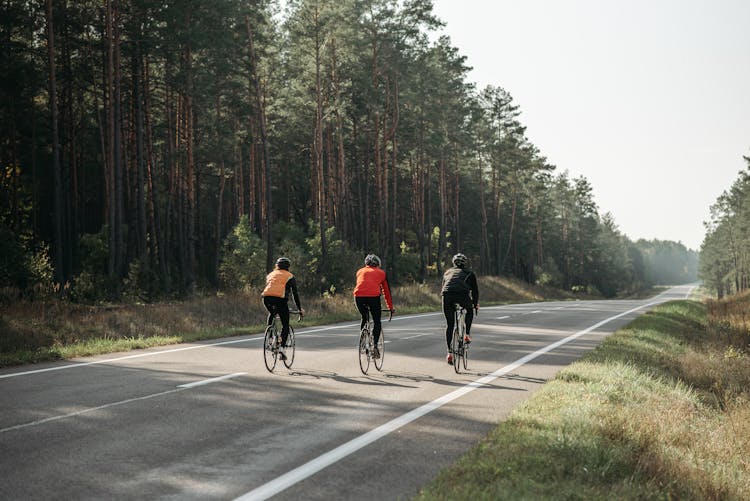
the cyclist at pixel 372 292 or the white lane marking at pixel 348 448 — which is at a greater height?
the cyclist at pixel 372 292

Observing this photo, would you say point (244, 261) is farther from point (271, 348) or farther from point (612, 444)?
point (612, 444)

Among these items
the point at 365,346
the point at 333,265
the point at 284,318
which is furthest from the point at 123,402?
the point at 333,265

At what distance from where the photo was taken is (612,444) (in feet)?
21.4

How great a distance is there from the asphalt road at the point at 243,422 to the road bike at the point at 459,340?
24 centimetres

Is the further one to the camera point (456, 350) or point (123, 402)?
point (456, 350)

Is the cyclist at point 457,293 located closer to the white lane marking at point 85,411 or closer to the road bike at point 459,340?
the road bike at point 459,340

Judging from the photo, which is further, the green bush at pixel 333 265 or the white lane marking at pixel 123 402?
the green bush at pixel 333 265

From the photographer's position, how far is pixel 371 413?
822cm

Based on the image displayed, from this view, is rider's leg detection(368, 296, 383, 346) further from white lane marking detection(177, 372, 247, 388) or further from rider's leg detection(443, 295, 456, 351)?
white lane marking detection(177, 372, 247, 388)

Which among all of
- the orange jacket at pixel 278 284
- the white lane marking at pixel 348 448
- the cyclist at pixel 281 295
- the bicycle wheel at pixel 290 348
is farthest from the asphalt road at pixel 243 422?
the orange jacket at pixel 278 284

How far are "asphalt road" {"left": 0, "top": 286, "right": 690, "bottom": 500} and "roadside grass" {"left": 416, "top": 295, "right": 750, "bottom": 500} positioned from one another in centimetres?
45

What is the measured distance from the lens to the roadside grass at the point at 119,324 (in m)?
13.9

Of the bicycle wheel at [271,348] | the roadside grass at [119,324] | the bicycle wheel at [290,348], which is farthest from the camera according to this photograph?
the roadside grass at [119,324]

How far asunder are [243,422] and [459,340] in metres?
5.35
